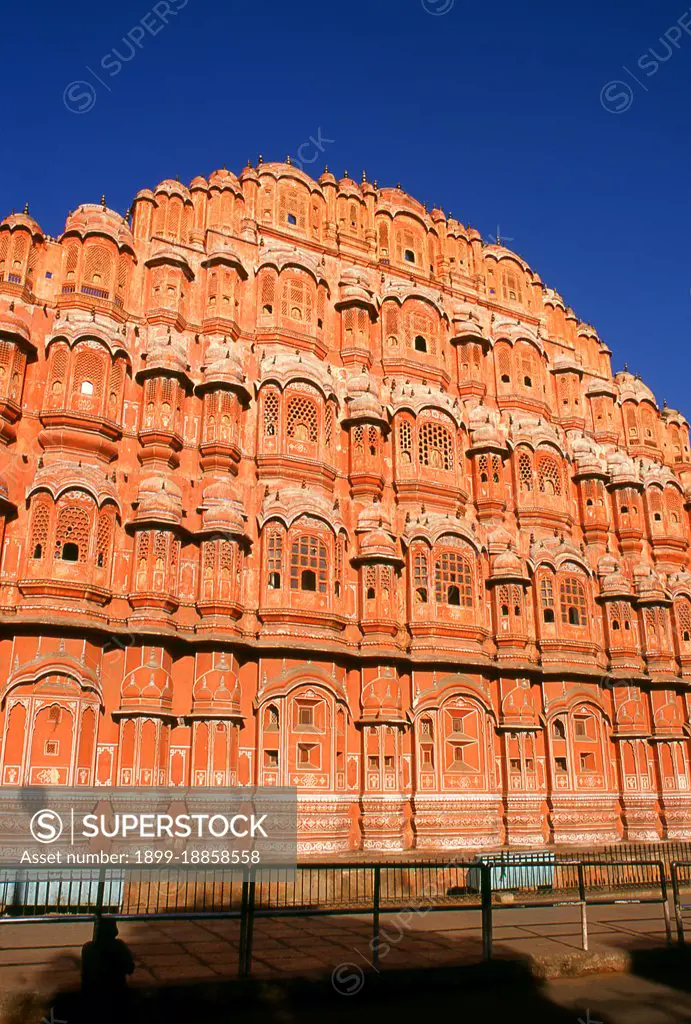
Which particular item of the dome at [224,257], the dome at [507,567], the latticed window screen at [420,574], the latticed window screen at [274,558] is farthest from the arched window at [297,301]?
the dome at [507,567]

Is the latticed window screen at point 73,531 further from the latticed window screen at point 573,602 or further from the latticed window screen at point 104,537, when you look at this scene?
the latticed window screen at point 573,602

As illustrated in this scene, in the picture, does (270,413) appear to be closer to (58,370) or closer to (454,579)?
(58,370)

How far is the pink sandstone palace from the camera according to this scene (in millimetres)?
20391

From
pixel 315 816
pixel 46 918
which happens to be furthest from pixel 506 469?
pixel 46 918

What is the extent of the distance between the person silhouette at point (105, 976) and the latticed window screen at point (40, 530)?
14047mm

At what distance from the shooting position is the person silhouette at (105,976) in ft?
24.0

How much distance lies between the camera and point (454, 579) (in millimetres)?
25203

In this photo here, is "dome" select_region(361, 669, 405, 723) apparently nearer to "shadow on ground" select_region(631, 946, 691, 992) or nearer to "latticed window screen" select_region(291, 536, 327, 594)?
"latticed window screen" select_region(291, 536, 327, 594)

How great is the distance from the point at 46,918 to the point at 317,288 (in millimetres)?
23056

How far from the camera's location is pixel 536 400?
30.7 meters

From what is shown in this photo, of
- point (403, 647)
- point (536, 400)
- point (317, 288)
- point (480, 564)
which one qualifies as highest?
point (317, 288)

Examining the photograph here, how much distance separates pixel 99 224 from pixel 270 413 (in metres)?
8.04

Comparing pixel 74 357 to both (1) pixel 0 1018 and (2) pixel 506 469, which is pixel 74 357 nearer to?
(2) pixel 506 469

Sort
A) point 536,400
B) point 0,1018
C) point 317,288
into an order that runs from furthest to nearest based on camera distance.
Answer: point 536,400 < point 317,288 < point 0,1018
